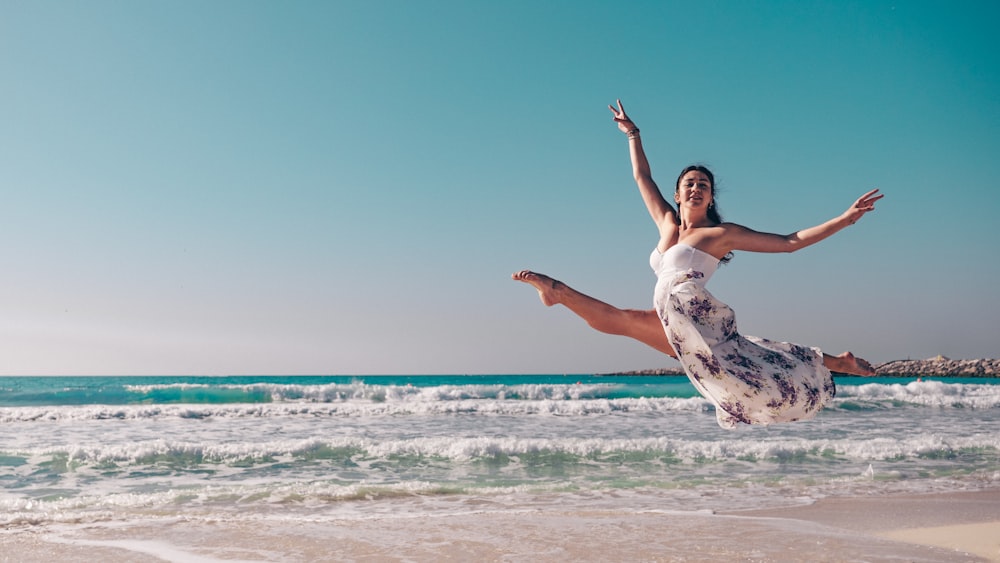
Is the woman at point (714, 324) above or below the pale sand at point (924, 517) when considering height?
above

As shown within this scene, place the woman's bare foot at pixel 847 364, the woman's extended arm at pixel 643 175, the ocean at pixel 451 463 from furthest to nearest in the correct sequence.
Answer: the ocean at pixel 451 463 → the woman's extended arm at pixel 643 175 → the woman's bare foot at pixel 847 364

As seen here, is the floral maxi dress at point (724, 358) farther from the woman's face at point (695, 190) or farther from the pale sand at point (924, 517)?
the pale sand at point (924, 517)

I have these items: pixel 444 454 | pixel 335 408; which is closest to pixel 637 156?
pixel 444 454

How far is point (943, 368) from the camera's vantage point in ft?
205

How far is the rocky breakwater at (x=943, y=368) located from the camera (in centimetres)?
6073

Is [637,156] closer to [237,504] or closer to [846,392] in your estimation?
[237,504]

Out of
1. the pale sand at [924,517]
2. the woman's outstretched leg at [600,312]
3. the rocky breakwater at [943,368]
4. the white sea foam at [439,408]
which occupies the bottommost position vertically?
the pale sand at [924,517]

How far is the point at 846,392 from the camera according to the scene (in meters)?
25.6

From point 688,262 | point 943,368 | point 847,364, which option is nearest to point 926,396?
point 847,364

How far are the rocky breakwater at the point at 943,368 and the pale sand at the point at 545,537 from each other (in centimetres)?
6091

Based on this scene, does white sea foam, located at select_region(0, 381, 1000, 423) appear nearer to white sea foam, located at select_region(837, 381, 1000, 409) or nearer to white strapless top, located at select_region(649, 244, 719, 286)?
white sea foam, located at select_region(837, 381, 1000, 409)

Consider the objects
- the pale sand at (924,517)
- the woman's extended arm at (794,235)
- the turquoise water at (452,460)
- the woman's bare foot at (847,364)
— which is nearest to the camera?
the woman's extended arm at (794,235)

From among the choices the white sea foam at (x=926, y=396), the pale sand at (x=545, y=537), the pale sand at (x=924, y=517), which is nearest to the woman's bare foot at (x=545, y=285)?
the pale sand at (x=545, y=537)

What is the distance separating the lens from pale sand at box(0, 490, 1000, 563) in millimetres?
5684
